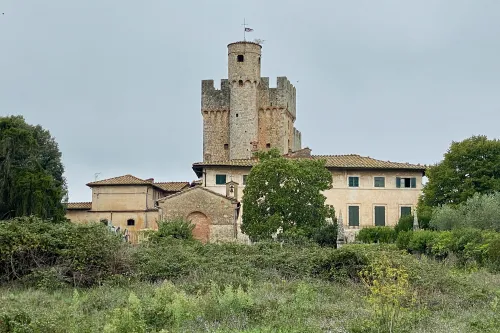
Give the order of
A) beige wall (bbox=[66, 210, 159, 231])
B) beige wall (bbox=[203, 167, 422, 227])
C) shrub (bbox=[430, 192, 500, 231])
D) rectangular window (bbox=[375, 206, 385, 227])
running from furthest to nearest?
beige wall (bbox=[66, 210, 159, 231]), rectangular window (bbox=[375, 206, 385, 227]), beige wall (bbox=[203, 167, 422, 227]), shrub (bbox=[430, 192, 500, 231])

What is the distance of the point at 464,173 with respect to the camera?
6253 cm

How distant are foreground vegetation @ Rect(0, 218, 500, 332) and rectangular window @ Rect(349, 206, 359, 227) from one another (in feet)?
87.1

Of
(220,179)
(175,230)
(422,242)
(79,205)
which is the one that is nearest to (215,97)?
(79,205)

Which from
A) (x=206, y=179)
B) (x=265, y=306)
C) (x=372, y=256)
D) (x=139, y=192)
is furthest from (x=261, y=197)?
(x=265, y=306)

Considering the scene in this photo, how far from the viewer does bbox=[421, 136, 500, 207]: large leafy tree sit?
203 feet

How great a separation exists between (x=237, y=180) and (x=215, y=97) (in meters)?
19.3

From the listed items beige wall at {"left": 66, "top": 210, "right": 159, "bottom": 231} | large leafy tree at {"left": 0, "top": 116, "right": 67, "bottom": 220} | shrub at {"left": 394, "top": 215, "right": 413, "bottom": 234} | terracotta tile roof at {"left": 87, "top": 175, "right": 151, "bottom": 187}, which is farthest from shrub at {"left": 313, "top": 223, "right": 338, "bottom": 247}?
terracotta tile roof at {"left": 87, "top": 175, "right": 151, "bottom": 187}

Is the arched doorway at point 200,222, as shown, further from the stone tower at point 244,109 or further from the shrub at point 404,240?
the stone tower at point 244,109

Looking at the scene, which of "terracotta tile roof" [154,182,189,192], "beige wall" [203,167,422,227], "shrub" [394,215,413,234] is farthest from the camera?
"terracotta tile roof" [154,182,189,192]

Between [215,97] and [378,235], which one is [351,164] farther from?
[215,97]

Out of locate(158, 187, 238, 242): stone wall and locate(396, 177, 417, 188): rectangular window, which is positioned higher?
locate(396, 177, 417, 188): rectangular window

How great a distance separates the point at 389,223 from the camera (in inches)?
2657

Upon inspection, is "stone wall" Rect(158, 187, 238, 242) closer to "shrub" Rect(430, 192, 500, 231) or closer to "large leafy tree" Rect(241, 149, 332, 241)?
"large leafy tree" Rect(241, 149, 332, 241)

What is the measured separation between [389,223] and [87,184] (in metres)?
19.8
